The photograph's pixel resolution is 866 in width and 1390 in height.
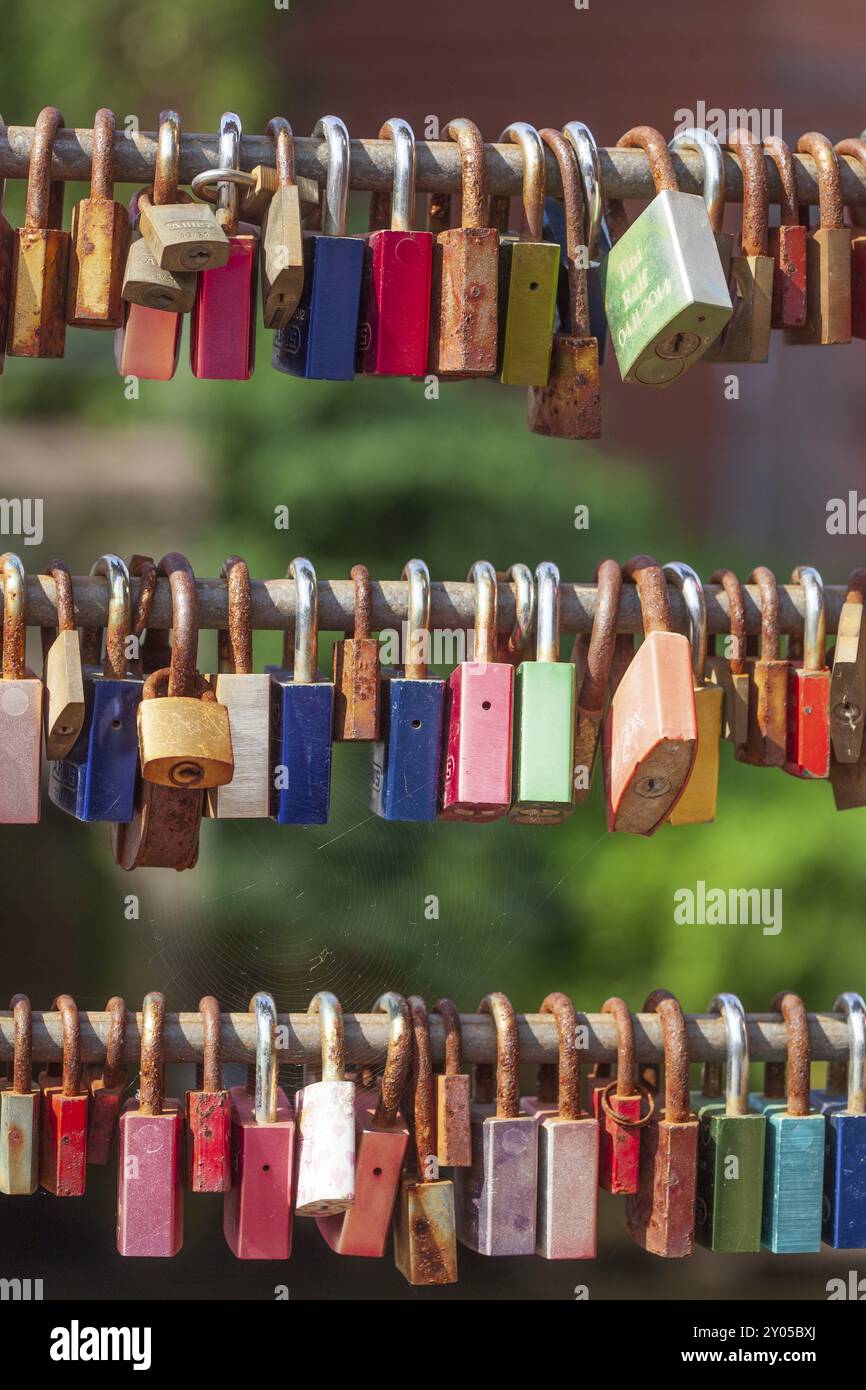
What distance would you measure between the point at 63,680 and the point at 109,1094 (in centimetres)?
34

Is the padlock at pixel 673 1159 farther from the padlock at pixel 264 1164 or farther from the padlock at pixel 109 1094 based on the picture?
the padlock at pixel 109 1094

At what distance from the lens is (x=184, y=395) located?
8.54 feet

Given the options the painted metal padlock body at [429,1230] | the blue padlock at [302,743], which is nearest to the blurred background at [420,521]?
the painted metal padlock body at [429,1230]

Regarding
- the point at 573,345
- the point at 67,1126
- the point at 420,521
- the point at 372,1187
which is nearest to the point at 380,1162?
the point at 372,1187

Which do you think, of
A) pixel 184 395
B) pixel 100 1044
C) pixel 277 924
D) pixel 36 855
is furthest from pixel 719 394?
pixel 100 1044

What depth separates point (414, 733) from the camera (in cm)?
128

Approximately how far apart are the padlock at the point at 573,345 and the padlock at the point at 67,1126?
0.62 meters

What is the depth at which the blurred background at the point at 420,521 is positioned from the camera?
2158mm

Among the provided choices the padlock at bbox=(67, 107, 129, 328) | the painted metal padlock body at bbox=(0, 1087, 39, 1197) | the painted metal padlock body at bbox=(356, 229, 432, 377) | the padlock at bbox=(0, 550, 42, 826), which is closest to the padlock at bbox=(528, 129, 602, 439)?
the painted metal padlock body at bbox=(356, 229, 432, 377)

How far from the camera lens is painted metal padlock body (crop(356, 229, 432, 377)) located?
126 centimetres

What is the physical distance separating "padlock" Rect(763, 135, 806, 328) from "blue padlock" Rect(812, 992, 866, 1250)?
1.95 ft

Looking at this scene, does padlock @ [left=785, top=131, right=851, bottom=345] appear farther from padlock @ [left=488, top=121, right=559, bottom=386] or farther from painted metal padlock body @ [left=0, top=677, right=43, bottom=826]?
painted metal padlock body @ [left=0, top=677, right=43, bottom=826]

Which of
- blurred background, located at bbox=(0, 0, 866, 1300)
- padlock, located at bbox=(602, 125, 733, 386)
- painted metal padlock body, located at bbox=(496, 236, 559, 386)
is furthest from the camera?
blurred background, located at bbox=(0, 0, 866, 1300)

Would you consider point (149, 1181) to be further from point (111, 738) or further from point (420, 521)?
point (420, 521)
